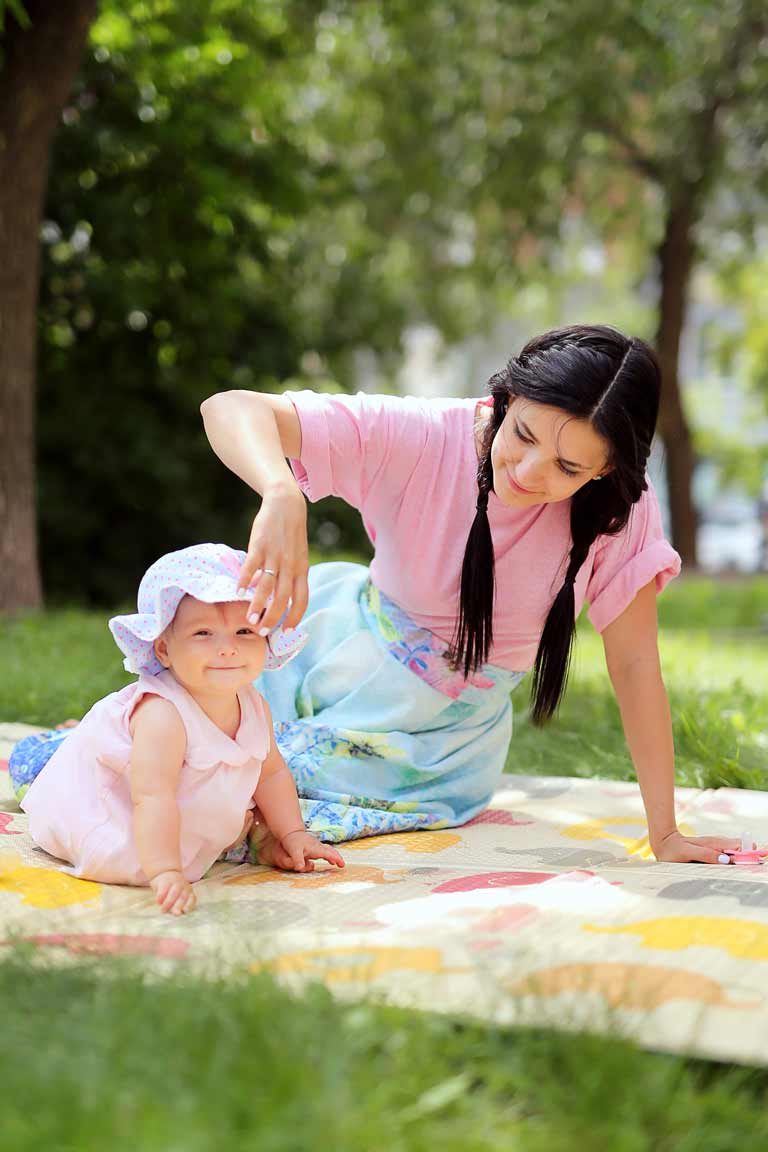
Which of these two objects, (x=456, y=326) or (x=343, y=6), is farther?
(x=456, y=326)

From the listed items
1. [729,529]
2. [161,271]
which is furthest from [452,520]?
[729,529]

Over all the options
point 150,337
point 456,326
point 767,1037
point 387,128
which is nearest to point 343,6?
point 387,128

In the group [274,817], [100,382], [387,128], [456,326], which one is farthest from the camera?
[456,326]

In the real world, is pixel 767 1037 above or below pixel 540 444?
below

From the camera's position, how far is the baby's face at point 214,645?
2.23m

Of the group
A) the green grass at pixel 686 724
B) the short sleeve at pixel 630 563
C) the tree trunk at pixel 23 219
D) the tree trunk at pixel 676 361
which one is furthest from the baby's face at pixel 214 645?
the tree trunk at pixel 676 361

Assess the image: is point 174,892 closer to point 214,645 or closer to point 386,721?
point 214,645

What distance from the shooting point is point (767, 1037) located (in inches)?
59.1

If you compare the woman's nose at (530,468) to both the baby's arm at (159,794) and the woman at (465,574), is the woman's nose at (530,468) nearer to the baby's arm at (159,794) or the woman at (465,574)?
the woman at (465,574)

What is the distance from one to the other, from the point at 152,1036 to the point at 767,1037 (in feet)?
2.31

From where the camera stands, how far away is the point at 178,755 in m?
2.25

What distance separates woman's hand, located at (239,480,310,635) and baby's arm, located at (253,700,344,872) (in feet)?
1.47

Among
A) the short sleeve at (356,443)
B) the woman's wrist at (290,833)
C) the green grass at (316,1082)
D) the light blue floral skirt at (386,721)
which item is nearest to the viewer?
the green grass at (316,1082)

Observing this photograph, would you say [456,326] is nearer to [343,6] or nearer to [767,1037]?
[343,6]
